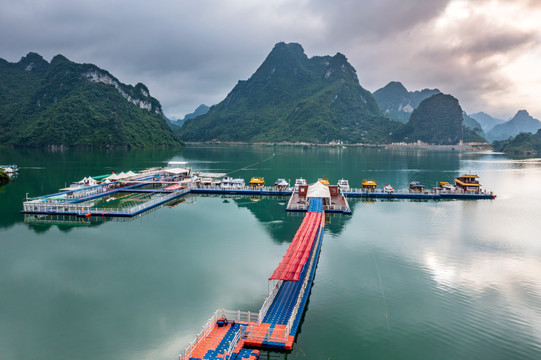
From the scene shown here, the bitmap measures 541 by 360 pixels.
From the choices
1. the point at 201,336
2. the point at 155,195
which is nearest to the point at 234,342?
the point at 201,336

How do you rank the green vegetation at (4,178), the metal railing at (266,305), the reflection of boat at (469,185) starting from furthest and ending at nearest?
the green vegetation at (4,178) → the reflection of boat at (469,185) → the metal railing at (266,305)

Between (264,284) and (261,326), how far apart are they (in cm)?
703

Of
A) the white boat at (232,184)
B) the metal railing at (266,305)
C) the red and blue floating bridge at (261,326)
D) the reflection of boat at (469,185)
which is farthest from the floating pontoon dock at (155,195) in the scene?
Result: the metal railing at (266,305)

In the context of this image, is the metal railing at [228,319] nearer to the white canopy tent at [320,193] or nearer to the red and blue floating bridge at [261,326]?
the red and blue floating bridge at [261,326]

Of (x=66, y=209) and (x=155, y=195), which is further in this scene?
(x=155, y=195)

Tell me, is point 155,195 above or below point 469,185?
below

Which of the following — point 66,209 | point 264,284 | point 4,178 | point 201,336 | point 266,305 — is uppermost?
point 4,178

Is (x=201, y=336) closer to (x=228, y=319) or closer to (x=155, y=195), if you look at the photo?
(x=228, y=319)

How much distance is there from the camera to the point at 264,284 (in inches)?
1029

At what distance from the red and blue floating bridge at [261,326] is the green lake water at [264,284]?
88 cm

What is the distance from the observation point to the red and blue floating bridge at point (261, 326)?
16953 mm

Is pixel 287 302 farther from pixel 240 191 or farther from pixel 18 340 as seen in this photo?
pixel 240 191

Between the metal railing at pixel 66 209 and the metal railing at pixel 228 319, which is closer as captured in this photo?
the metal railing at pixel 228 319

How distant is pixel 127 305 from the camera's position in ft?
74.7
